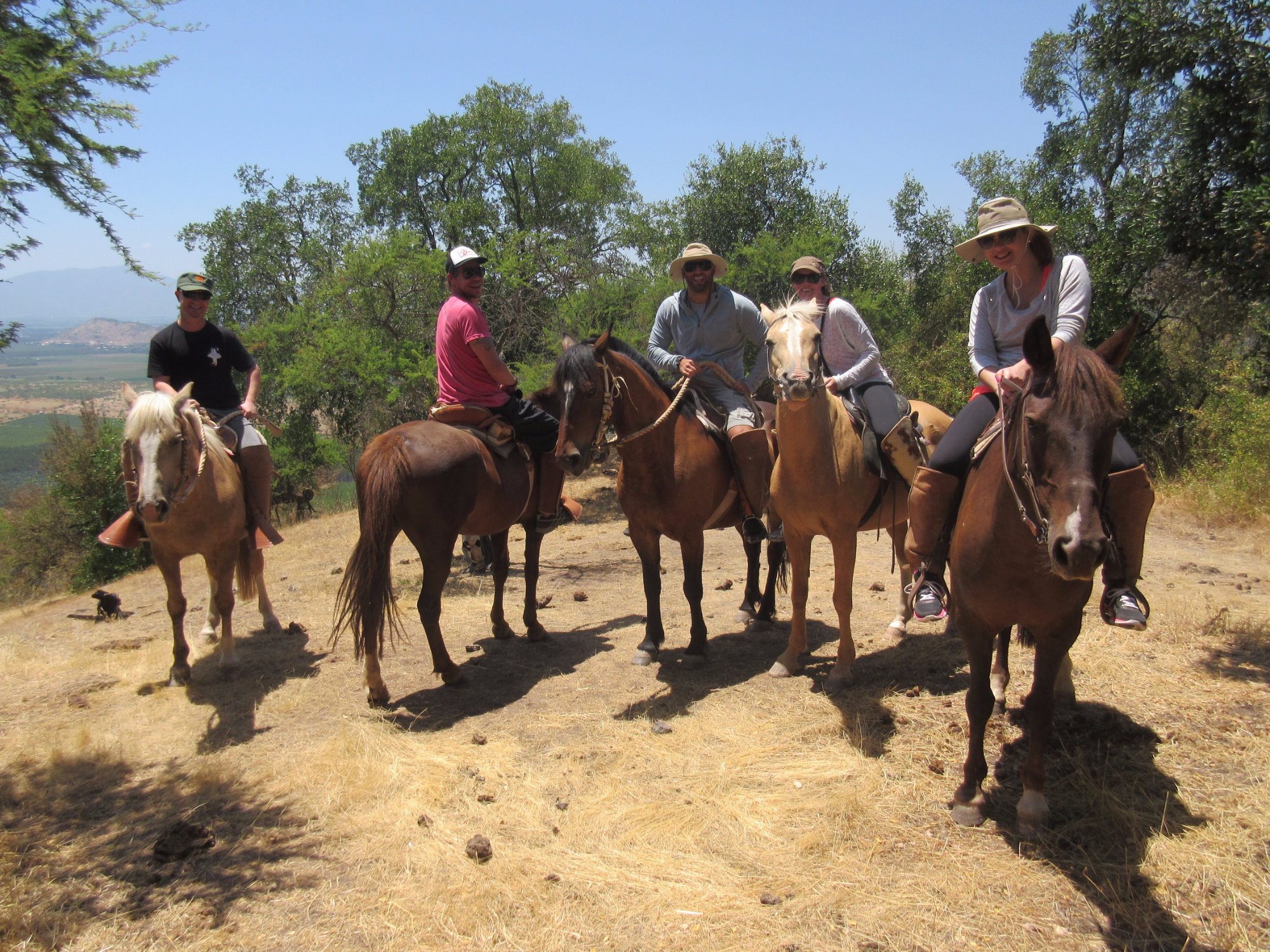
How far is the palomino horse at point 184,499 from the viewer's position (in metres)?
5.46

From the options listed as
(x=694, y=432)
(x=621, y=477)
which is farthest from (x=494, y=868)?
(x=694, y=432)

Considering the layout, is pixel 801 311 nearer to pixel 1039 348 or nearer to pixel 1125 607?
pixel 1039 348

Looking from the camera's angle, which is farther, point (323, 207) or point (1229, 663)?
point (323, 207)

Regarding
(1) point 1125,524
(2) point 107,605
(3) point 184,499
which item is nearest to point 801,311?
(1) point 1125,524

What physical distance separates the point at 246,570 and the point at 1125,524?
680cm

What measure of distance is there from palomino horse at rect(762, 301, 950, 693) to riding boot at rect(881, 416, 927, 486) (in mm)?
196

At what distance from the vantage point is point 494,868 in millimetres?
3590

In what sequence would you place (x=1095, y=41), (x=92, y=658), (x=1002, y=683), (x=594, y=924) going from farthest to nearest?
(x=1095, y=41), (x=92, y=658), (x=1002, y=683), (x=594, y=924)

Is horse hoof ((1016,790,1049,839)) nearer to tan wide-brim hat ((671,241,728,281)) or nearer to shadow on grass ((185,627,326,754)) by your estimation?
tan wide-brim hat ((671,241,728,281))

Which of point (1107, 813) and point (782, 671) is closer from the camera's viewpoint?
point (1107, 813)

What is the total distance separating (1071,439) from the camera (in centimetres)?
285

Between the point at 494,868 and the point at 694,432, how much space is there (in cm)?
348

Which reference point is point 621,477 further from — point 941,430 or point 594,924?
point 594,924

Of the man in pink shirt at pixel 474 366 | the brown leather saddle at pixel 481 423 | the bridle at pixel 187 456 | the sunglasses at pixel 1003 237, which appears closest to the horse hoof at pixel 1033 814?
the sunglasses at pixel 1003 237
